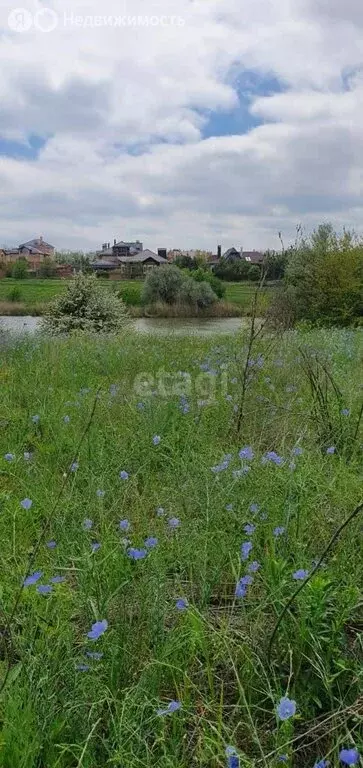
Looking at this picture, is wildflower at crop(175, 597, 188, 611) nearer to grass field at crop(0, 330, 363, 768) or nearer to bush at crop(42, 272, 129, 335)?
grass field at crop(0, 330, 363, 768)

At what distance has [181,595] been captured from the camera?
58.9 inches

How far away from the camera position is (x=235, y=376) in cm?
396

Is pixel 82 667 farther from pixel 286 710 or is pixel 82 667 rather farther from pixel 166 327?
pixel 166 327

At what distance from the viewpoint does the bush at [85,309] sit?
45.6ft

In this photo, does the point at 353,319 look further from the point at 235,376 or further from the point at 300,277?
the point at 235,376

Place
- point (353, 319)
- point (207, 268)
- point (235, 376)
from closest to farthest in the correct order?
point (235, 376) < point (353, 319) < point (207, 268)

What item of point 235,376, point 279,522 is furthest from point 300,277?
point 279,522

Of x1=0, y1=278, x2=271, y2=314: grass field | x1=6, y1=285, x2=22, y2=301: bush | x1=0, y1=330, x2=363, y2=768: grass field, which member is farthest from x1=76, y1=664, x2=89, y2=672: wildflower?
x1=6, y1=285, x2=22, y2=301: bush

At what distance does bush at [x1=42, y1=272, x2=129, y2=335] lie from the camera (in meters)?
13.9

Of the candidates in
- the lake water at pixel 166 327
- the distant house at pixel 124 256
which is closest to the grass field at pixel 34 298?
the lake water at pixel 166 327

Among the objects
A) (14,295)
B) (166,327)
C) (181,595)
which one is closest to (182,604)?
(181,595)

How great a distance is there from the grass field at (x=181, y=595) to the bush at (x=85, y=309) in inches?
439

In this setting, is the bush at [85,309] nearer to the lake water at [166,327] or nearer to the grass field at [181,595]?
the lake water at [166,327]

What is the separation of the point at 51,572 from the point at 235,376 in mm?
2580
